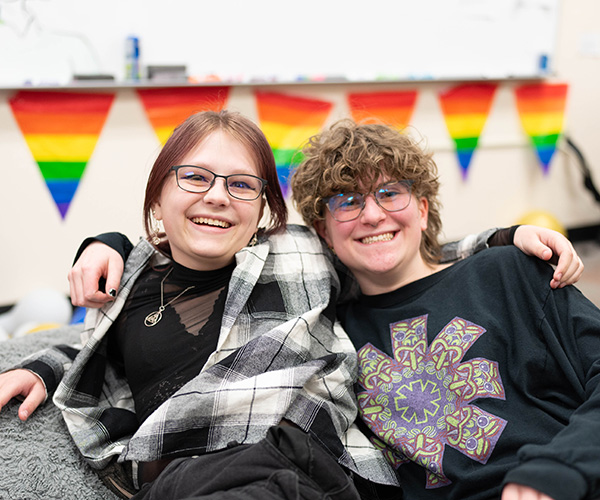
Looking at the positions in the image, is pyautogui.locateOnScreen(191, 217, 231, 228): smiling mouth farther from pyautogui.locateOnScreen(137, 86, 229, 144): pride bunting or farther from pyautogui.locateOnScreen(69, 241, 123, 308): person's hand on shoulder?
pyautogui.locateOnScreen(137, 86, 229, 144): pride bunting

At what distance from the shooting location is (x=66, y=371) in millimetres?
1378

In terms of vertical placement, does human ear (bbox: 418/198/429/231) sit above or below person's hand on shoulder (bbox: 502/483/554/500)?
above

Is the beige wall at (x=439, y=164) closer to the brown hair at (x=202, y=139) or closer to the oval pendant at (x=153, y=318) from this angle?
the brown hair at (x=202, y=139)

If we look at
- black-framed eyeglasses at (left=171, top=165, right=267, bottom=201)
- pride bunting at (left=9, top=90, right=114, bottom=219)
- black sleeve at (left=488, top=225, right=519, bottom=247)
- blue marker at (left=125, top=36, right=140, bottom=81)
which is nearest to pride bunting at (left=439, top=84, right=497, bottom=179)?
blue marker at (left=125, top=36, right=140, bottom=81)

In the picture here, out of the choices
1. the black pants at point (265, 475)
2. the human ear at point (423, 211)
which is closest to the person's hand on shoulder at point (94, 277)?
the black pants at point (265, 475)

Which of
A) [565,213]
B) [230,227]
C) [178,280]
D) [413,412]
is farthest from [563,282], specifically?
[565,213]

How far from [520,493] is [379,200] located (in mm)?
700

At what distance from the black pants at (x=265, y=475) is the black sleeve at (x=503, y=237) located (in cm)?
67

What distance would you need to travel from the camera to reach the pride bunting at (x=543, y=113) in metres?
4.21

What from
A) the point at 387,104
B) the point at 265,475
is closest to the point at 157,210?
the point at 265,475

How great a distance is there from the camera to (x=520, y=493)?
35.4 inches

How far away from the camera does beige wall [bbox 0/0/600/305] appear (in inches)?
113

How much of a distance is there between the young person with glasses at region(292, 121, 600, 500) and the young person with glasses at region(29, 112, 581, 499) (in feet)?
0.24

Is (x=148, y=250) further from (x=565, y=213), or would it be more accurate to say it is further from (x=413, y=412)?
(x=565, y=213)
